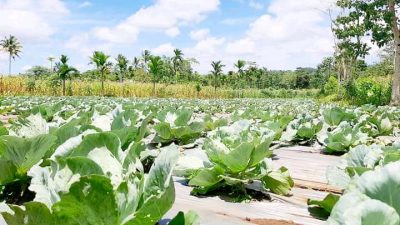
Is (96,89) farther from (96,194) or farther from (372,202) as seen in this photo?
(372,202)

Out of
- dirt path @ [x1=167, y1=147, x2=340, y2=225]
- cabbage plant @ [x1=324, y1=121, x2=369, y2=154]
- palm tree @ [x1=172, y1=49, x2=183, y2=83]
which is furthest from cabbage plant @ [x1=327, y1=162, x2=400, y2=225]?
palm tree @ [x1=172, y1=49, x2=183, y2=83]

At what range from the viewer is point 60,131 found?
1865 millimetres

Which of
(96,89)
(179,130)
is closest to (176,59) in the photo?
(96,89)

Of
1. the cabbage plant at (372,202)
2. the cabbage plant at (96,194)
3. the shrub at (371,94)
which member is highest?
the cabbage plant at (372,202)

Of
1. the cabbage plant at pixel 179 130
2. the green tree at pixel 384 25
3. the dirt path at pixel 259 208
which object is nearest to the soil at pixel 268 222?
the dirt path at pixel 259 208

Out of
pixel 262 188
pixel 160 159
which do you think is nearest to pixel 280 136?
pixel 262 188

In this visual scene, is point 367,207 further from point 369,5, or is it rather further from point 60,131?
point 369,5

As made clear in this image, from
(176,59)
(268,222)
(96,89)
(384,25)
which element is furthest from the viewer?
(176,59)

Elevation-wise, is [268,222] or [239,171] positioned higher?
[239,171]

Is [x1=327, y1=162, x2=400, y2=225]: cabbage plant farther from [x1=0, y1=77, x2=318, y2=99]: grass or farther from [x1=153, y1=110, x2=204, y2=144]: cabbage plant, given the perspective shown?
→ [x1=0, y1=77, x2=318, y2=99]: grass

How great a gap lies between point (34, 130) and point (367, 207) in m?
1.93

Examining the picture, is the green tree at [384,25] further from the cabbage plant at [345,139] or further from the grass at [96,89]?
the grass at [96,89]


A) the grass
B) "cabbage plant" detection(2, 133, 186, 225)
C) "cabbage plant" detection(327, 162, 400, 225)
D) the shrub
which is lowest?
the grass

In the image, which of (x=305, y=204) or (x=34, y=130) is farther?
(x=34, y=130)
